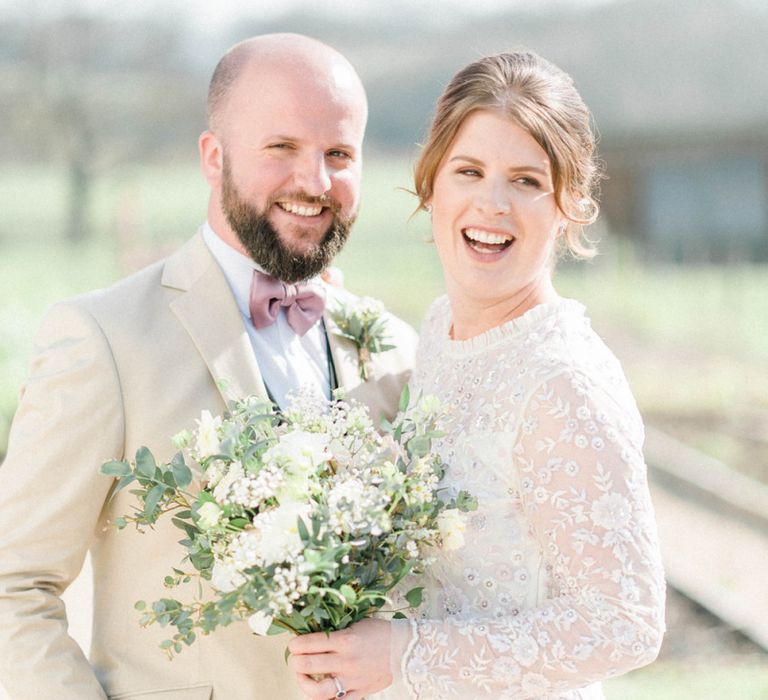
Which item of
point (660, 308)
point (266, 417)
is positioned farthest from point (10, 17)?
point (266, 417)

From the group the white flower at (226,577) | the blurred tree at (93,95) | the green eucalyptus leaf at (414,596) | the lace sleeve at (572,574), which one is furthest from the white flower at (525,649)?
the blurred tree at (93,95)

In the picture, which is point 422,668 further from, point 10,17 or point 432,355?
point 10,17

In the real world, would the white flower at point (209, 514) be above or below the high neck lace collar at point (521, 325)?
below

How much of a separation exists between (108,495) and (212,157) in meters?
1.00

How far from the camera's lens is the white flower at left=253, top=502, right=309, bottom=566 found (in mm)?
2102

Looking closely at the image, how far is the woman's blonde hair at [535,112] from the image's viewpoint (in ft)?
8.50

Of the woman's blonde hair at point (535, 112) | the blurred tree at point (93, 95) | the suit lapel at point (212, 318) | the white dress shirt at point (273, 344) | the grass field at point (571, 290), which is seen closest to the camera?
the woman's blonde hair at point (535, 112)

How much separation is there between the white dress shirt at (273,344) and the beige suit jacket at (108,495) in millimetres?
108

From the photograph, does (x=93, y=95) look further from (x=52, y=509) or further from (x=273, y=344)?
(x=52, y=509)

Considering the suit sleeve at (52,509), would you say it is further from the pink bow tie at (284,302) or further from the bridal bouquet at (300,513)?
the pink bow tie at (284,302)

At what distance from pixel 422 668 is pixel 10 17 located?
28.7 meters

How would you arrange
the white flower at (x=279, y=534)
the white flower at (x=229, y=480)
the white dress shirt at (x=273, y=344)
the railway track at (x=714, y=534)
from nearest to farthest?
the white flower at (x=279, y=534), the white flower at (x=229, y=480), the white dress shirt at (x=273, y=344), the railway track at (x=714, y=534)

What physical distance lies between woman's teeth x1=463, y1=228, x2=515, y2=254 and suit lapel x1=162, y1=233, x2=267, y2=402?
0.63 metres

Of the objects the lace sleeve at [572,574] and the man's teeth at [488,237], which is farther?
the man's teeth at [488,237]
